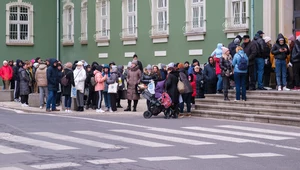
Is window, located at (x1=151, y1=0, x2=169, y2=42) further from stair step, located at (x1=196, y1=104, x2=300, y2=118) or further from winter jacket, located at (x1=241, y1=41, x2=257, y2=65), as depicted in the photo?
winter jacket, located at (x1=241, y1=41, x2=257, y2=65)

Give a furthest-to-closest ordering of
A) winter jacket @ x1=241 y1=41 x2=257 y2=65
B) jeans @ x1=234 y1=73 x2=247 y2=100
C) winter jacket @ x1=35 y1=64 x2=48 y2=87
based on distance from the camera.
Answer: winter jacket @ x1=35 y1=64 x2=48 y2=87, winter jacket @ x1=241 y1=41 x2=257 y2=65, jeans @ x1=234 y1=73 x2=247 y2=100

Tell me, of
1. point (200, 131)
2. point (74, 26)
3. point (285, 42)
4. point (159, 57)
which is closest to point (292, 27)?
point (285, 42)

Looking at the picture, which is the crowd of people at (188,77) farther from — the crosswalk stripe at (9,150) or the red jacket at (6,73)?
the crosswalk stripe at (9,150)

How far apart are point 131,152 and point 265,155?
250 cm

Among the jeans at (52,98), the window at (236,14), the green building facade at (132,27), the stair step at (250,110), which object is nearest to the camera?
the stair step at (250,110)

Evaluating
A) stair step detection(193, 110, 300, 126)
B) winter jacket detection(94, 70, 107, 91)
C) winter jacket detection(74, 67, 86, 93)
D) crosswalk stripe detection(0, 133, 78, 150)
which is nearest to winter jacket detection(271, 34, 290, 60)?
stair step detection(193, 110, 300, 126)

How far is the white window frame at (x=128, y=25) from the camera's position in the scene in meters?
34.5

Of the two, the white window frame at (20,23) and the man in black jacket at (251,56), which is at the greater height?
the white window frame at (20,23)

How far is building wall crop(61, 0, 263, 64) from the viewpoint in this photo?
93.5 ft

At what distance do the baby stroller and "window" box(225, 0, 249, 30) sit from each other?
6419mm

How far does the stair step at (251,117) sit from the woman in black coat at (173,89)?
94cm

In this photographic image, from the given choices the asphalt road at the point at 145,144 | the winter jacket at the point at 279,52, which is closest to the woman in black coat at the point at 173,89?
the asphalt road at the point at 145,144

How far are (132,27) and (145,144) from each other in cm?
2020

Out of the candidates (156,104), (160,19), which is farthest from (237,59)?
(160,19)
